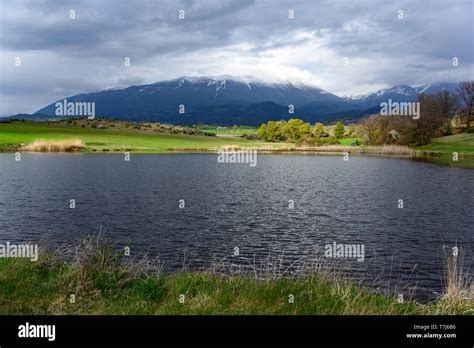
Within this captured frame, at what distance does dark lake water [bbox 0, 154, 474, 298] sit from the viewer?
29016 millimetres

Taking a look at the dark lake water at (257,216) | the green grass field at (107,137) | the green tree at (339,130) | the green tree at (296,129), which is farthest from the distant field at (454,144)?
the green grass field at (107,137)

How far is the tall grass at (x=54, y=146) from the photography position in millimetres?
140525

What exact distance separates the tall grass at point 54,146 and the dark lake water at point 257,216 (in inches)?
2615

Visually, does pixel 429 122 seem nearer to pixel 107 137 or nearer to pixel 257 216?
pixel 107 137

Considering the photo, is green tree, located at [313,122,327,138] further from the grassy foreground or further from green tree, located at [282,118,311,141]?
the grassy foreground

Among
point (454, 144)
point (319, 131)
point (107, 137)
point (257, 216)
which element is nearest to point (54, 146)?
point (107, 137)

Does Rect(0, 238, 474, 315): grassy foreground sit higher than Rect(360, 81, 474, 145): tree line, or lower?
lower

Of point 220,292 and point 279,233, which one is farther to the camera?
point 279,233

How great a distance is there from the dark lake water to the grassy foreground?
23.1ft

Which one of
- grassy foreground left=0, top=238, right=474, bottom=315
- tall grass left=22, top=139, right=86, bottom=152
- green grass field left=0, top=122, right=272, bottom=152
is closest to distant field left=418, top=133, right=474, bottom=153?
green grass field left=0, top=122, right=272, bottom=152
